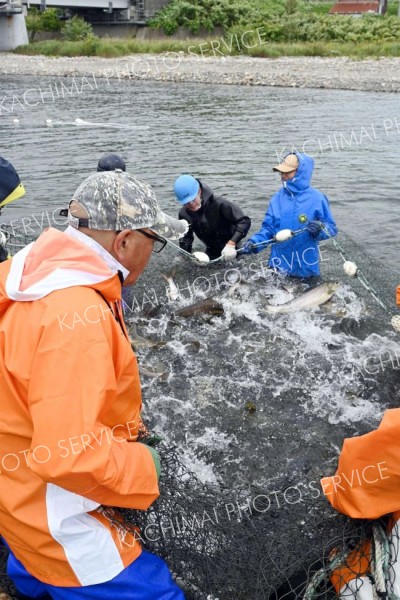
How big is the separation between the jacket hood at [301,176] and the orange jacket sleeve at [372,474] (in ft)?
17.9

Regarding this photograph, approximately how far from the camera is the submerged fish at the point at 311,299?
306 inches

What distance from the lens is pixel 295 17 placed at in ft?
161

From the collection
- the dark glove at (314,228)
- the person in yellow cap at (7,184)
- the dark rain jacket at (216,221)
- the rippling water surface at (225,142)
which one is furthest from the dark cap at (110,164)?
the rippling water surface at (225,142)

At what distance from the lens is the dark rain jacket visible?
8.53 meters

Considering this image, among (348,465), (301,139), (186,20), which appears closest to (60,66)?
(186,20)

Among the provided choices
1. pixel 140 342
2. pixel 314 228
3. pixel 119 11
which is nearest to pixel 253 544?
pixel 140 342

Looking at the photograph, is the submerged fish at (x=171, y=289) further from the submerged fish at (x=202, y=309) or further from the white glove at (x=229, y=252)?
the white glove at (x=229, y=252)

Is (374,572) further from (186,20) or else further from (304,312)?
(186,20)

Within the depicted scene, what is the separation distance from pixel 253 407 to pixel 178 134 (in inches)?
651

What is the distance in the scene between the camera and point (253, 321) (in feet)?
25.7

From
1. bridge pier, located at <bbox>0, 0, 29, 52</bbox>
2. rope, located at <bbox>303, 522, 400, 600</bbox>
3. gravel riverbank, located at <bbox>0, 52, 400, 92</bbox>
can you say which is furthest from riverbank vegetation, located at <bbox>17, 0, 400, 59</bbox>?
rope, located at <bbox>303, 522, 400, 600</bbox>

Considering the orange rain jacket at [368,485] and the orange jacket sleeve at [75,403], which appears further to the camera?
the orange rain jacket at [368,485]

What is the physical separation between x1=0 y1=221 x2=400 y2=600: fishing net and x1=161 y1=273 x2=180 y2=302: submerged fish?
4.80 metres

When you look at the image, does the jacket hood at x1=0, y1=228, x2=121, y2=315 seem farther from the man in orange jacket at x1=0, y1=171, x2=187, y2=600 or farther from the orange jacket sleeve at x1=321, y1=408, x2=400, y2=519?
the orange jacket sleeve at x1=321, y1=408, x2=400, y2=519
